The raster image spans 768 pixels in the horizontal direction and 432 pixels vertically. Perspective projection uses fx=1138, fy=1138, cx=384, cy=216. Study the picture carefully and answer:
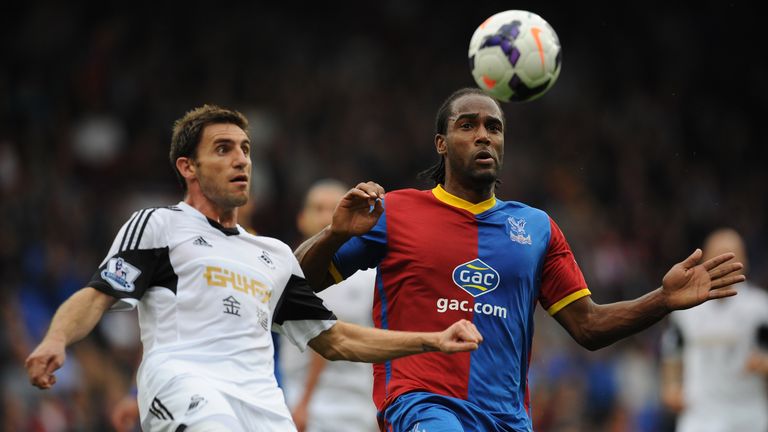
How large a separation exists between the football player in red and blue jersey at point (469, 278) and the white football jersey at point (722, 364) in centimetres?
513

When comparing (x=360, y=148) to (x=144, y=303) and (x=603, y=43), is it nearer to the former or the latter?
(x=603, y=43)

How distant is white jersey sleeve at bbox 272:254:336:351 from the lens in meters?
5.92

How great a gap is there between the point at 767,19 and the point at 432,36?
6335 millimetres

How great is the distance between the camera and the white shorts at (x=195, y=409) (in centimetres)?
515

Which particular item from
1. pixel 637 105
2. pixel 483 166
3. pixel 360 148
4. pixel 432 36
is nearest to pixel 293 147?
pixel 360 148

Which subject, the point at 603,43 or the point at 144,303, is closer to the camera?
the point at 144,303

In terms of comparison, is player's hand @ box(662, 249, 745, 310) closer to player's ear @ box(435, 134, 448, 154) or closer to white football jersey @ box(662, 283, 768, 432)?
player's ear @ box(435, 134, 448, 154)

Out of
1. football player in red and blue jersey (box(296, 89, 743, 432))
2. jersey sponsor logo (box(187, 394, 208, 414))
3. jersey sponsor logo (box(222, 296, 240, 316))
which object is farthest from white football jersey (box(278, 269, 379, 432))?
jersey sponsor logo (box(187, 394, 208, 414))

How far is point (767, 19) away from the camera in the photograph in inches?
832

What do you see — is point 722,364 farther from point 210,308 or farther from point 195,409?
point 195,409

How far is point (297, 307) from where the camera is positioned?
19.4ft

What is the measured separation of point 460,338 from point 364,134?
42.5 ft

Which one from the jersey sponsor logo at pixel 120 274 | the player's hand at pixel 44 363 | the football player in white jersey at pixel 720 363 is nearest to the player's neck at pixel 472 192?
the jersey sponsor logo at pixel 120 274

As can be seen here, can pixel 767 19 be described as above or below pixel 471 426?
above
